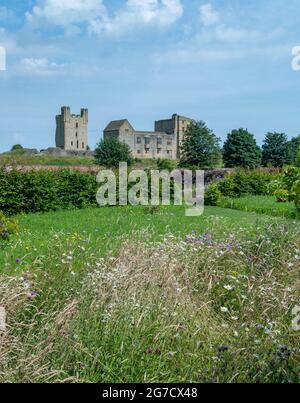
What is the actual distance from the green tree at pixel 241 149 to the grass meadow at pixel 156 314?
137ft

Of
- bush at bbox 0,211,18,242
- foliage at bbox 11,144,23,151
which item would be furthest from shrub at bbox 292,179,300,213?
foliage at bbox 11,144,23,151

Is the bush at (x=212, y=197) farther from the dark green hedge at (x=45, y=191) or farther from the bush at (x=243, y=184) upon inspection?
the dark green hedge at (x=45, y=191)

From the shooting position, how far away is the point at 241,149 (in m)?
47.5

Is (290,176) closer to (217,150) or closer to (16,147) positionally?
(217,150)

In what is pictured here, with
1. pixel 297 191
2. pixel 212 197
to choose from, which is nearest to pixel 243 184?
pixel 212 197

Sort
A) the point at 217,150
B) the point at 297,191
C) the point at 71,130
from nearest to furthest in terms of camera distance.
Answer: the point at 297,191 < the point at 217,150 < the point at 71,130

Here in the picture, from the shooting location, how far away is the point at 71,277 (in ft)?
16.4

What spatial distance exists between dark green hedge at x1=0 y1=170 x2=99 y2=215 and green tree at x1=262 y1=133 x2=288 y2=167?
1528 inches

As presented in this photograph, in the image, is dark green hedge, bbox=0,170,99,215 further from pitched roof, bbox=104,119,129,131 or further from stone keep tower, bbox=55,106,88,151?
stone keep tower, bbox=55,106,88,151

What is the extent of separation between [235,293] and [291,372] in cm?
146

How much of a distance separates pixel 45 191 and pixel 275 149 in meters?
41.6

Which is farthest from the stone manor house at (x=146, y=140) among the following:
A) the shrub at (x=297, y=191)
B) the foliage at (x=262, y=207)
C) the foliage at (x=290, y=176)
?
the shrub at (x=297, y=191)
